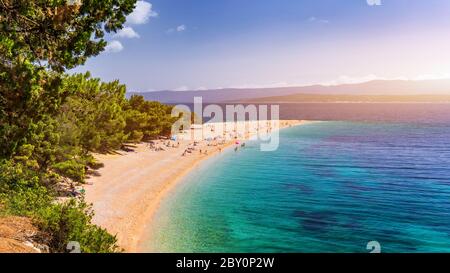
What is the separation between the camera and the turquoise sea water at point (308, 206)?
23.1 meters

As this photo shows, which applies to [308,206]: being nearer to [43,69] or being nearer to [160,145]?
[43,69]

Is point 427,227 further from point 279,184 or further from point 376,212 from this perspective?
point 279,184

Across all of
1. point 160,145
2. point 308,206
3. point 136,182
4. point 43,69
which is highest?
point 43,69

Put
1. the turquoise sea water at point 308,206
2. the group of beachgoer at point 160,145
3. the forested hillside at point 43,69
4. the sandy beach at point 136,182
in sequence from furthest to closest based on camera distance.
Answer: the group of beachgoer at point 160,145, the sandy beach at point 136,182, the turquoise sea water at point 308,206, the forested hillside at point 43,69

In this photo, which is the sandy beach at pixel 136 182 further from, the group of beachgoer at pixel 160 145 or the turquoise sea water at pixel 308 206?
the turquoise sea water at pixel 308 206

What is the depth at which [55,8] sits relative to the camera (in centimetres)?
1047

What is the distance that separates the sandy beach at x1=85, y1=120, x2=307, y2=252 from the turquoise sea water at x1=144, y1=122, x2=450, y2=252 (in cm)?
146

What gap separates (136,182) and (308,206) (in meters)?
18.6

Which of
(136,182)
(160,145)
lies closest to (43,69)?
(136,182)

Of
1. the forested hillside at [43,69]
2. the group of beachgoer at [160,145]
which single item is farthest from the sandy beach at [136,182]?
the forested hillside at [43,69]

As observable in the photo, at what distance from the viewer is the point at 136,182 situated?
36500 mm

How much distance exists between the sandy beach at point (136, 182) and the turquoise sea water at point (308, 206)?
57.5 inches

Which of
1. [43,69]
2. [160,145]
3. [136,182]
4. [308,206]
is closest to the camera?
[43,69]
